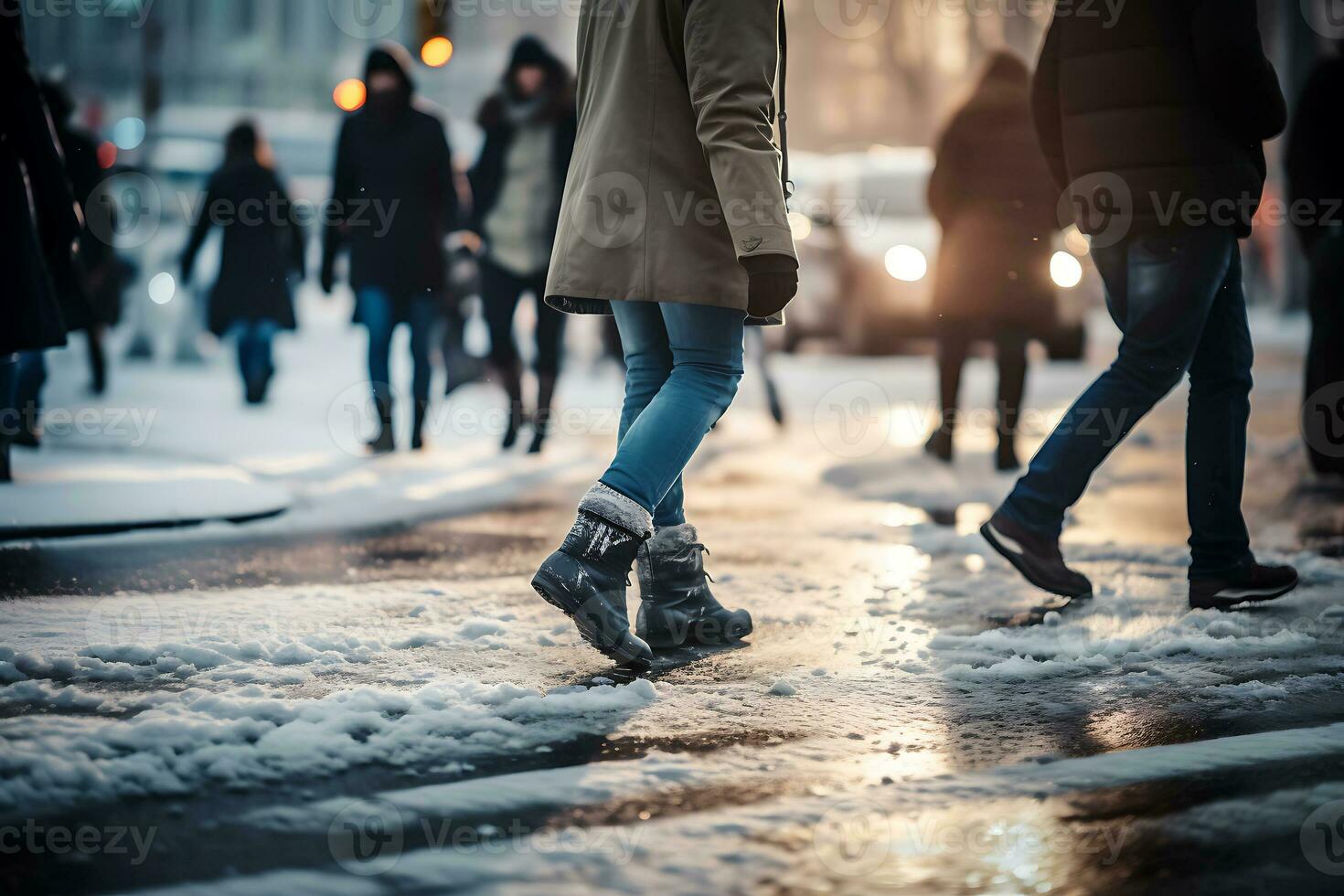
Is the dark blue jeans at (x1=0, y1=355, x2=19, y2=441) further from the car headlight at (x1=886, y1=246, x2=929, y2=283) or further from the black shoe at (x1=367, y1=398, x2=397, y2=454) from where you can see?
the car headlight at (x1=886, y1=246, x2=929, y2=283)

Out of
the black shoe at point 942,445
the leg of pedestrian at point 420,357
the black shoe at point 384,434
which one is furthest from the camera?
the leg of pedestrian at point 420,357

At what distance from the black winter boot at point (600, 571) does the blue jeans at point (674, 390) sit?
0.15 ft

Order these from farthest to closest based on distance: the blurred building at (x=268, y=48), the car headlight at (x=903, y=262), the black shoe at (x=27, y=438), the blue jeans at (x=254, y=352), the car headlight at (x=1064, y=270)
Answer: the blurred building at (x=268, y=48)
the car headlight at (x=903, y=262)
the blue jeans at (x=254, y=352)
the car headlight at (x=1064, y=270)
the black shoe at (x=27, y=438)

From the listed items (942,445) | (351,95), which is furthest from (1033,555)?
(351,95)

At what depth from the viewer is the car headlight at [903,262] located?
13042 mm

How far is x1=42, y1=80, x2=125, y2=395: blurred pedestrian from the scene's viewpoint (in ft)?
20.7

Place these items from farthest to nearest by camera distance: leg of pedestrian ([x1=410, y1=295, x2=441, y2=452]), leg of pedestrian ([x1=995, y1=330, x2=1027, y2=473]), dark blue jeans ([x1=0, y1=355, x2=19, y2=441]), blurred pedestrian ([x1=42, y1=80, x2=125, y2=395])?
leg of pedestrian ([x1=410, y1=295, x2=441, y2=452]) < leg of pedestrian ([x1=995, y1=330, x2=1027, y2=473]) < blurred pedestrian ([x1=42, y1=80, x2=125, y2=395]) < dark blue jeans ([x1=0, y1=355, x2=19, y2=441])

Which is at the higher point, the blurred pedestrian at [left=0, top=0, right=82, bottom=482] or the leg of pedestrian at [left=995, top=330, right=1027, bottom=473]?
the blurred pedestrian at [left=0, top=0, right=82, bottom=482]

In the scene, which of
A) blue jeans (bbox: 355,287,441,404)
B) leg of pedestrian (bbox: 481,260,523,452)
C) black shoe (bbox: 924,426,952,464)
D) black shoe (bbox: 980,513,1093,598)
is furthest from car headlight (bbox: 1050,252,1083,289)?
blue jeans (bbox: 355,287,441,404)

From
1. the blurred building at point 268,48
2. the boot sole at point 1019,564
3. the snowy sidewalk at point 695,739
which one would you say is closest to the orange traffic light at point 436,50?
the snowy sidewalk at point 695,739

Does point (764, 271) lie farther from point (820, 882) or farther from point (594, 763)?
point (820, 882)

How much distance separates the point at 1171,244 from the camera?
13.5 feet

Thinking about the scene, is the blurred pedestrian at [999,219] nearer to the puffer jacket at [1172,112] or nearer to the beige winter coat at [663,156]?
the puffer jacket at [1172,112]

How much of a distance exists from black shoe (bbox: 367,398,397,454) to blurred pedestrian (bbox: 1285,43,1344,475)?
482 cm
